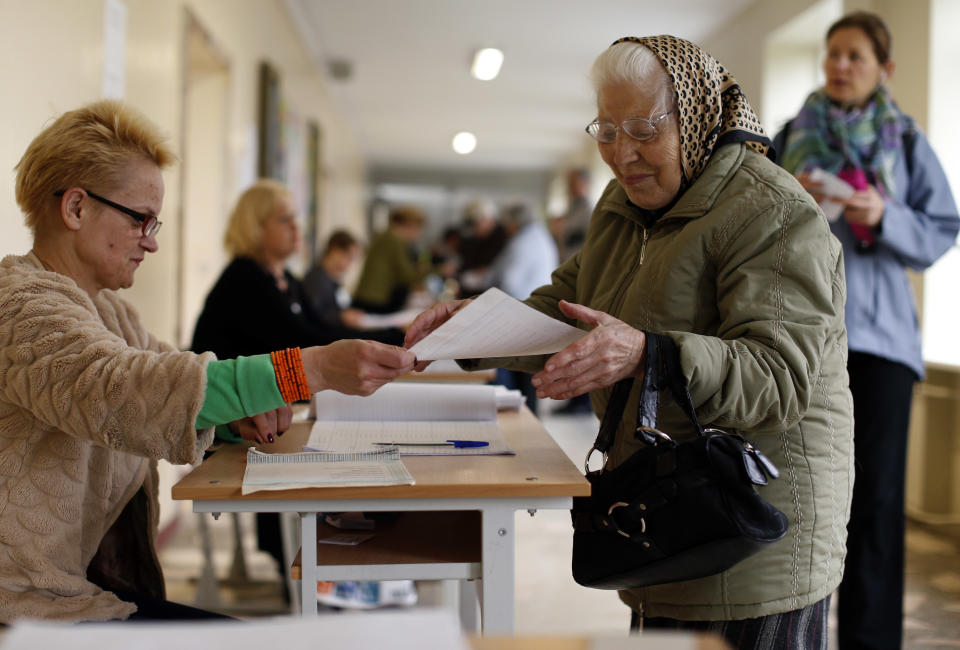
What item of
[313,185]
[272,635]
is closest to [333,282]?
[313,185]

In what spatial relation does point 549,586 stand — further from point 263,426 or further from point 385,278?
Answer: point 385,278

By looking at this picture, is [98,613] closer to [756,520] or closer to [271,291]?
[756,520]

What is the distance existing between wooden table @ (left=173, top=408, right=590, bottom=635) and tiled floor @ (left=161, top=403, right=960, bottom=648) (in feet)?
3.49

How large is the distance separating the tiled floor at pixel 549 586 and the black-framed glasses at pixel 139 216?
136 centimetres

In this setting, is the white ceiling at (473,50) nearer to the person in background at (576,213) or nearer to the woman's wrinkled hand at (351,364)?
the person in background at (576,213)

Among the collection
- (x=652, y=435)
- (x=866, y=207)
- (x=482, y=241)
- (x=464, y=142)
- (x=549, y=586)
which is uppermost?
(x=464, y=142)

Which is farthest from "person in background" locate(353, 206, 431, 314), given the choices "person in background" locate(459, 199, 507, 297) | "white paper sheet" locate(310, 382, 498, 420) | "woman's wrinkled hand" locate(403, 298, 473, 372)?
"woman's wrinkled hand" locate(403, 298, 473, 372)

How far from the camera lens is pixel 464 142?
41.3 ft

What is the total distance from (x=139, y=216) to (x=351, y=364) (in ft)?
1.57

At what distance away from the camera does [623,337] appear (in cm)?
125

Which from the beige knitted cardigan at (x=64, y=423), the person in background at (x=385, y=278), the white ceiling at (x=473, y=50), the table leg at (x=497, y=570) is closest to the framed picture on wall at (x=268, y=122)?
the white ceiling at (x=473, y=50)

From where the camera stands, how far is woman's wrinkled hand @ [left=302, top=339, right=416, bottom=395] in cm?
132

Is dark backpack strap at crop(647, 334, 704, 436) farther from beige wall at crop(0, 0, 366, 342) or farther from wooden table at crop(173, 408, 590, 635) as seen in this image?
beige wall at crop(0, 0, 366, 342)

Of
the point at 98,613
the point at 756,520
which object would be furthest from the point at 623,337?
the point at 98,613
